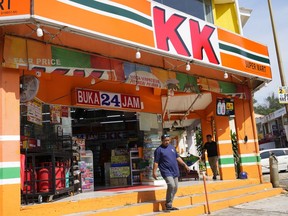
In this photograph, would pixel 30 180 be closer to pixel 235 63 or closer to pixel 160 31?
pixel 160 31

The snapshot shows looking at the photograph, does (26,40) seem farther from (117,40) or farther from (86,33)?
(117,40)

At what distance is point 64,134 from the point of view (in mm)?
10734

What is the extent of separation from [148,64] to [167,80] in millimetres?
819

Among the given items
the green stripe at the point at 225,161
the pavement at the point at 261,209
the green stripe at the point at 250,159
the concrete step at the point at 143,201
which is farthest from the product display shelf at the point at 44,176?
the green stripe at the point at 250,159

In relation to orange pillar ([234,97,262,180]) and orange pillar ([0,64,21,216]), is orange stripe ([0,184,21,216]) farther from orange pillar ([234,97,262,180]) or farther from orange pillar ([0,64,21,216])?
orange pillar ([234,97,262,180])

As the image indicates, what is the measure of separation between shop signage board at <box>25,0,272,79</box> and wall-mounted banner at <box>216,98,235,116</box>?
1544 mm

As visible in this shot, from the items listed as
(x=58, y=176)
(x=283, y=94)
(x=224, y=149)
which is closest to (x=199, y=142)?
(x=224, y=149)

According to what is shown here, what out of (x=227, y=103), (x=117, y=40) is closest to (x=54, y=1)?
(x=117, y=40)

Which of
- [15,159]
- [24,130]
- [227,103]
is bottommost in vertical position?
[15,159]

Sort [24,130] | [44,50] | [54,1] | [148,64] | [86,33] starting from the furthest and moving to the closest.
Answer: [148,64]
[24,130]
[44,50]
[86,33]
[54,1]

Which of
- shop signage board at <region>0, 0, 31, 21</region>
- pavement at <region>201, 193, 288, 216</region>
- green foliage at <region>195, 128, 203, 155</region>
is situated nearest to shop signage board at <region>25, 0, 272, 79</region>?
shop signage board at <region>0, 0, 31, 21</region>

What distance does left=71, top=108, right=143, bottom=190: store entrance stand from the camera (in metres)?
12.8

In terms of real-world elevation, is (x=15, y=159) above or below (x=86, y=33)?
below

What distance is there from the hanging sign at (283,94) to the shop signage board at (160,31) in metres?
0.81
